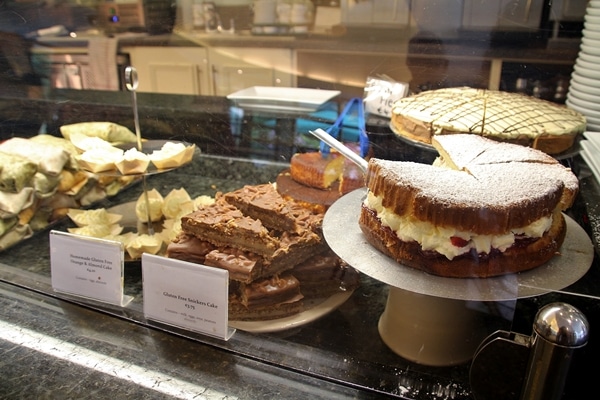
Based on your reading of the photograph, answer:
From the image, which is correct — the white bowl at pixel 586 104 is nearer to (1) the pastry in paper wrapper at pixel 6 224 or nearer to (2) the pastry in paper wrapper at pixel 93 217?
(2) the pastry in paper wrapper at pixel 93 217

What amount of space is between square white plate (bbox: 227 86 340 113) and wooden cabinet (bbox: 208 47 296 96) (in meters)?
0.04

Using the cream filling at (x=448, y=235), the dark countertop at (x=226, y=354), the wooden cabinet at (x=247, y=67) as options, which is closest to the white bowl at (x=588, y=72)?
the dark countertop at (x=226, y=354)

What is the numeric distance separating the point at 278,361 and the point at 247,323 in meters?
0.12

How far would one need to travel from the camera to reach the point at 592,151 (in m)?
1.14

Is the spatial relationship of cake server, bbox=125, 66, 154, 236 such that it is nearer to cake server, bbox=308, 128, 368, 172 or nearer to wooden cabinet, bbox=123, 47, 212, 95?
wooden cabinet, bbox=123, 47, 212, 95

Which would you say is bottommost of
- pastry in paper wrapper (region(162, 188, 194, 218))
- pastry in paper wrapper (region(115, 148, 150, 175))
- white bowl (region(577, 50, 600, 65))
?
pastry in paper wrapper (region(162, 188, 194, 218))

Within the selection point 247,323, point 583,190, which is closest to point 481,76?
point 583,190

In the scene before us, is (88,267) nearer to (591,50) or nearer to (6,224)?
(6,224)

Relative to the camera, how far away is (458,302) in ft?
3.00

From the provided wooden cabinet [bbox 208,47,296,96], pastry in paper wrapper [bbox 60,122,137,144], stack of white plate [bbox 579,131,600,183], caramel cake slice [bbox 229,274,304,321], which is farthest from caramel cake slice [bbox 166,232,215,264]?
stack of white plate [bbox 579,131,600,183]

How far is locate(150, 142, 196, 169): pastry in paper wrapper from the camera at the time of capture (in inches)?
50.6

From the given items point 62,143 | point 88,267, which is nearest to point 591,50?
point 88,267

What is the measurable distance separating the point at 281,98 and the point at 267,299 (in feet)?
2.27

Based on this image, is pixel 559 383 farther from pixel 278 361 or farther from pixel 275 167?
pixel 275 167
